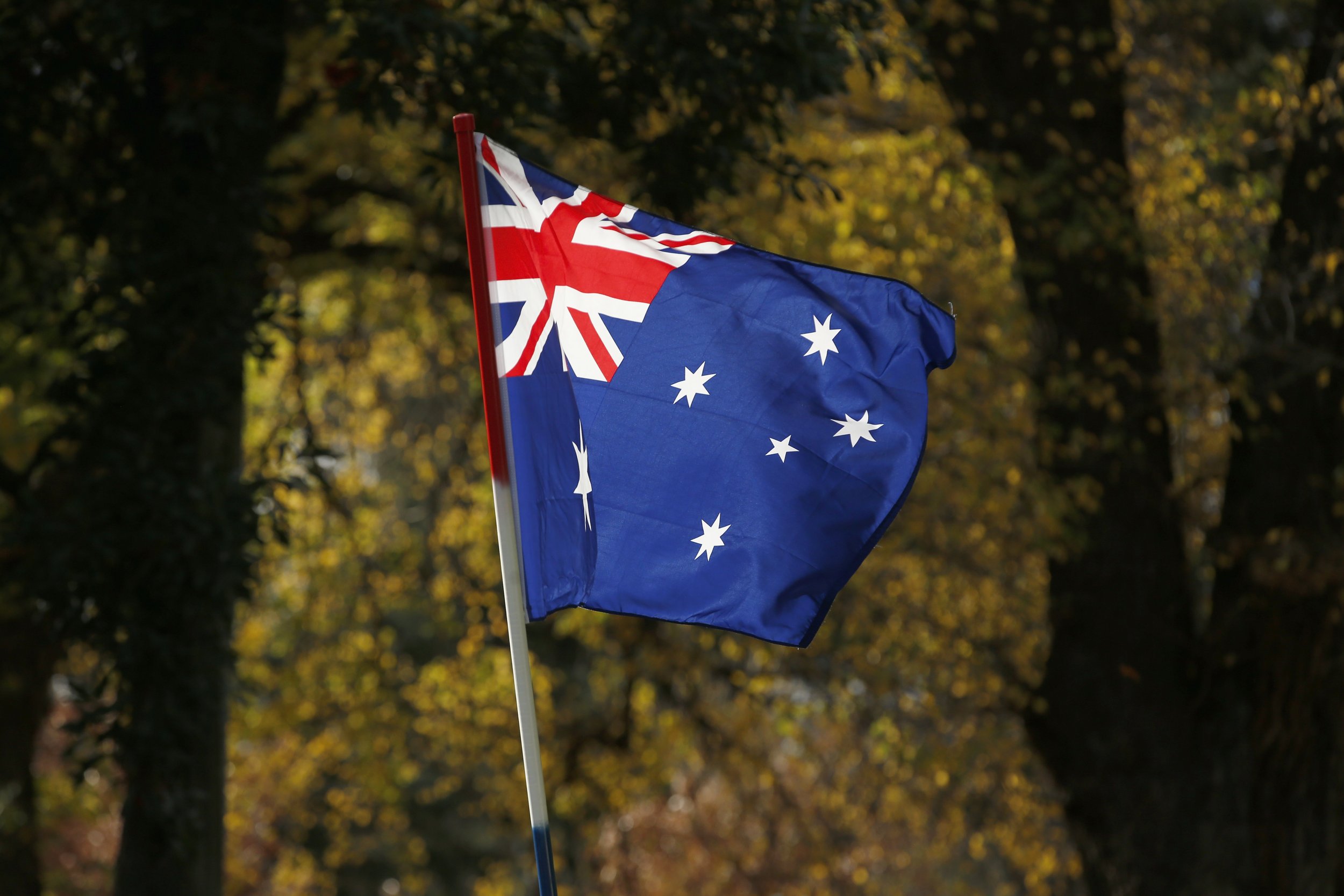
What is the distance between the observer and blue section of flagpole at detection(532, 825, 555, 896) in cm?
316

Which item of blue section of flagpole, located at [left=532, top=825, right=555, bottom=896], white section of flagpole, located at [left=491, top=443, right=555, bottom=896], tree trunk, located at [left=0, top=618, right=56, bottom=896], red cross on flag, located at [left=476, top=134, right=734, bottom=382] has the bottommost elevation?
tree trunk, located at [left=0, top=618, right=56, bottom=896]

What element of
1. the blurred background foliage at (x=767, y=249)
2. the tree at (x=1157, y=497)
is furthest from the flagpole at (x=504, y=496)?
the tree at (x=1157, y=497)

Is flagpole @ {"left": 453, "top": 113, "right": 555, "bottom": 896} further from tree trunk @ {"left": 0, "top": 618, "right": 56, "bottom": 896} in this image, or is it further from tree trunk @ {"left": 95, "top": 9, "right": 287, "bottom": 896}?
tree trunk @ {"left": 0, "top": 618, "right": 56, "bottom": 896}

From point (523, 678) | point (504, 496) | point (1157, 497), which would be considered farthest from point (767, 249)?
point (523, 678)

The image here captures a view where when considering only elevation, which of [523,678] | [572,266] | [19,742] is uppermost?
[572,266]

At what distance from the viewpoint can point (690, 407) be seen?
12.2 ft

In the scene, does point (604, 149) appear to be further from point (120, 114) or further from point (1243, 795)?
point (1243, 795)

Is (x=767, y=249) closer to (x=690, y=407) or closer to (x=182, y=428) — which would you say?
(x=182, y=428)

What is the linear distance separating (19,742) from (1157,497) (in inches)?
287

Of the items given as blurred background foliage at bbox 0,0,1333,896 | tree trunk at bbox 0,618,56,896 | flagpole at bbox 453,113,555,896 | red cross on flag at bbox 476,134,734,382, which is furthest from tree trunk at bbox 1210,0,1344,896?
tree trunk at bbox 0,618,56,896

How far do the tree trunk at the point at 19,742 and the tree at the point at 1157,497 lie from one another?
20.3ft

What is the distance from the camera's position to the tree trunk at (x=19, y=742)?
8.37 metres

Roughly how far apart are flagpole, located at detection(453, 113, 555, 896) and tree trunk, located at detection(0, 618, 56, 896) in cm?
600

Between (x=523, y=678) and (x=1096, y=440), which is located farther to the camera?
(x=1096, y=440)
